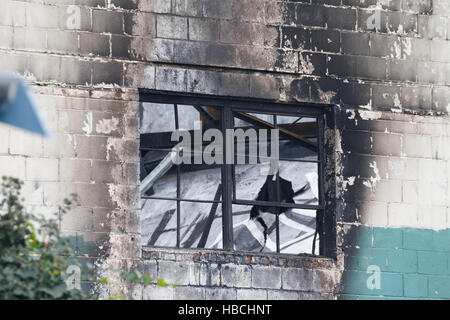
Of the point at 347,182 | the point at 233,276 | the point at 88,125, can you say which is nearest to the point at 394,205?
the point at 347,182

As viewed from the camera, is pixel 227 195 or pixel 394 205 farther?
pixel 394 205

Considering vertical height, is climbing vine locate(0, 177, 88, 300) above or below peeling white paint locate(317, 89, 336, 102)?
below

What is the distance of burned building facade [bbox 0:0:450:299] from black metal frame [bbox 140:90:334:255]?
0.02 meters

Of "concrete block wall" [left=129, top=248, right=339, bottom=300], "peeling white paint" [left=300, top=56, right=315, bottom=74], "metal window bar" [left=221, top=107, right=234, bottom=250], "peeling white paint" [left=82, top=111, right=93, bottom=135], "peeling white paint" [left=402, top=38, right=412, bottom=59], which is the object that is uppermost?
"peeling white paint" [left=402, top=38, right=412, bottom=59]

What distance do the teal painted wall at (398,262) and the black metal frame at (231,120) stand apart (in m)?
0.38

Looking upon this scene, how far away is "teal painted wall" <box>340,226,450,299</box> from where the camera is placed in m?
10.9

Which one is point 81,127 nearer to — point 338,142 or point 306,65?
point 306,65

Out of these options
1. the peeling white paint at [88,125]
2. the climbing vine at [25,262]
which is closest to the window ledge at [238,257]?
the peeling white paint at [88,125]

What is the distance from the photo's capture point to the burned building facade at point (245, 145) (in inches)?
406

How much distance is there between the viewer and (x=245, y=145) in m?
11.1

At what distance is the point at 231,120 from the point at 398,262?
217cm

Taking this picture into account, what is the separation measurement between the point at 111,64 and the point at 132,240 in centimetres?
167

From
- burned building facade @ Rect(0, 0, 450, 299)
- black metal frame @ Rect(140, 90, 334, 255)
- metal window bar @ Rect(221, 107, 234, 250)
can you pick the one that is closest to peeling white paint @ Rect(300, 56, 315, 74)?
burned building facade @ Rect(0, 0, 450, 299)

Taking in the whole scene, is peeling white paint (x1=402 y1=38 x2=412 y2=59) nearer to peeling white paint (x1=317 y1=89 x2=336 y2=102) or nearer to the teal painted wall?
peeling white paint (x1=317 y1=89 x2=336 y2=102)
